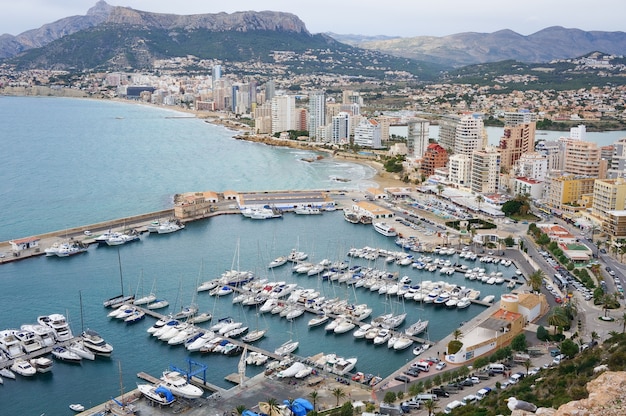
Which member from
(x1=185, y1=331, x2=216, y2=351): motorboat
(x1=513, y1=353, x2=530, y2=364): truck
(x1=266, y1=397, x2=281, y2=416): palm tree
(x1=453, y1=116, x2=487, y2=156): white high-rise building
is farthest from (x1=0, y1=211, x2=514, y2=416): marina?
(x1=453, y1=116, x2=487, y2=156): white high-rise building

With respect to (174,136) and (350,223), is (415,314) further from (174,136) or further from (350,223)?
(174,136)

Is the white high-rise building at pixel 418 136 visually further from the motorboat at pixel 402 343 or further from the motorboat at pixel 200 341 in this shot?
the motorboat at pixel 200 341

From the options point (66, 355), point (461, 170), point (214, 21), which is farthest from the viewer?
point (214, 21)

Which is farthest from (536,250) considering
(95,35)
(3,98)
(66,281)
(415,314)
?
(95,35)

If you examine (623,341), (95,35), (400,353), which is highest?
(95,35)

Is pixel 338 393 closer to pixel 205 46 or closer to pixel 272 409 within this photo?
pixel 272 409

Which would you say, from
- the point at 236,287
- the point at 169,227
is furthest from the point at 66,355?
the point at 169,227

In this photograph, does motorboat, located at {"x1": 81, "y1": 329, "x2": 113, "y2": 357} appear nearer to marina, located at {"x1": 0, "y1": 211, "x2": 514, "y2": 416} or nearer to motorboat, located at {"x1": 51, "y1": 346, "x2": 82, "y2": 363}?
marina, located at {"x1": 0, "y1": 211, "x2": 514, "y2": 416}
